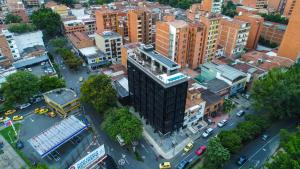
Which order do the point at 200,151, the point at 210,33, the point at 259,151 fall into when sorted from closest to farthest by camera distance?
1. the point at 200,151
2. the point at 259,151
3. the point at 210,33

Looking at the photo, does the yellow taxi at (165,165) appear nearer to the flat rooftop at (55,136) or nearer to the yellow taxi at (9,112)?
the flat rooftop at (55,136)

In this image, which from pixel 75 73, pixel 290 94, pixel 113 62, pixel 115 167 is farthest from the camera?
pixel 113 62

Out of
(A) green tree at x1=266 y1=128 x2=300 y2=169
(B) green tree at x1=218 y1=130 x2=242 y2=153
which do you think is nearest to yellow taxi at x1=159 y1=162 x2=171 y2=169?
(B) green tree at x1=218 y1=130 x2=242 y2=153

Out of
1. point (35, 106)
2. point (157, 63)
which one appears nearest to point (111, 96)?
point (157, 63)

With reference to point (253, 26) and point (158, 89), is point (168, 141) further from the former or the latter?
point (253, 26)

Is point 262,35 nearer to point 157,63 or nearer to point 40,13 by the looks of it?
point 157,63

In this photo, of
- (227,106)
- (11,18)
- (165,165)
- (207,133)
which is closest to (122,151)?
(165,165)

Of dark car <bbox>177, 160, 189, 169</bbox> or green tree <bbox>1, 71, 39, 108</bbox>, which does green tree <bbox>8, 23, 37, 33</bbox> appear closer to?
green tree <bbox>1, 71, 39, 108</bbox>
